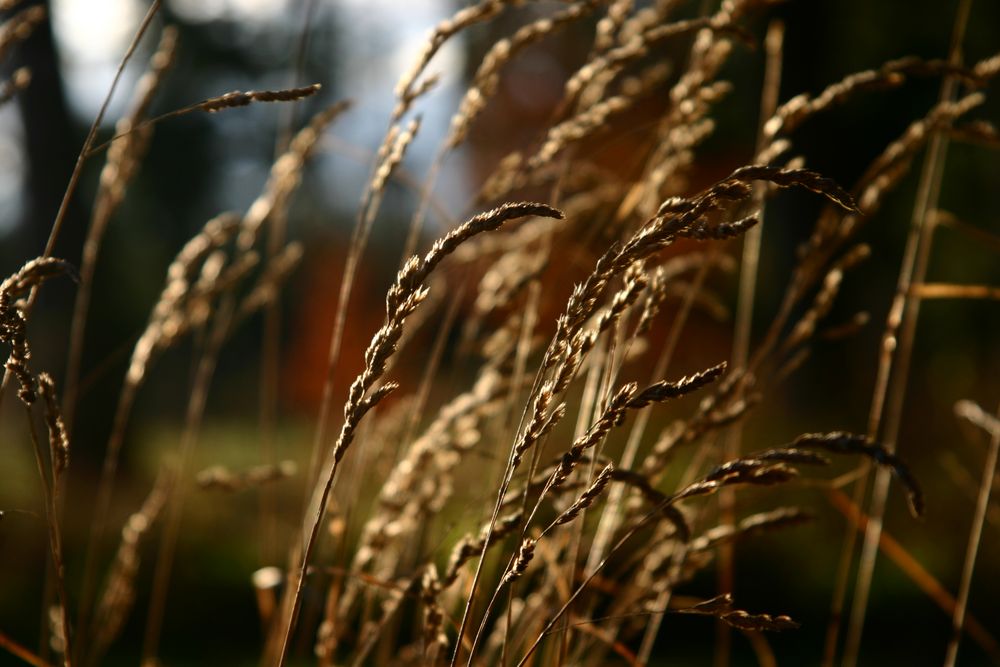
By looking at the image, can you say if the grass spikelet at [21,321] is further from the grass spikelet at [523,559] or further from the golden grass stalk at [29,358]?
the grass spikelet at [523,559]

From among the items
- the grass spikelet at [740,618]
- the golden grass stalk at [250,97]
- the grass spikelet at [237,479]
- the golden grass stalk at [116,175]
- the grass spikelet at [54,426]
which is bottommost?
the grass spikelet at [740,618]

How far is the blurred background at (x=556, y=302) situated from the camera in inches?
183

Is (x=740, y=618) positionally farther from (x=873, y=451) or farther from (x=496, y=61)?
(x=496, y=61)

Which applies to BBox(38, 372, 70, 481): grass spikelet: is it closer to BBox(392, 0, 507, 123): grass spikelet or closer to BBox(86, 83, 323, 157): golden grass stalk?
BBox(86, 83, 323, 157): golden grass stalk

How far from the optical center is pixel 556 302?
27.1ft

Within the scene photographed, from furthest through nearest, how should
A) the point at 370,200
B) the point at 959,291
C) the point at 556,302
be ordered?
the point at 556,302 → the point at 959,291 → the point at 370,200

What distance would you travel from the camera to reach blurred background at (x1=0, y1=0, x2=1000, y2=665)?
466 cm

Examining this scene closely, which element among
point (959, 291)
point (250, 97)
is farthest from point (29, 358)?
point (959, 291)

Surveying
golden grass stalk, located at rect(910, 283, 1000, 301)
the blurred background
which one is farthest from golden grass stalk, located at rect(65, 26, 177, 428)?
golden grass stalk, located at rect(910, 283, 1000, 301)

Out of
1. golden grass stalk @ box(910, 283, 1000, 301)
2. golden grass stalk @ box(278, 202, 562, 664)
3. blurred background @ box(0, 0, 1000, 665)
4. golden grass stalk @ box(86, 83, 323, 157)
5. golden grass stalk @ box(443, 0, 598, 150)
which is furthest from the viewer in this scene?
blurred background @ box(0, 0, 1000, 665)

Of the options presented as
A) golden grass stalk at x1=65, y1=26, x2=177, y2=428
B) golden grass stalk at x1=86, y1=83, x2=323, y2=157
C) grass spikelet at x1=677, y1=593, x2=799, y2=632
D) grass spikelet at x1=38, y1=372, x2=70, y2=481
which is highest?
golden grass stalk at x1=65, y1=26, x2=177, y2=428

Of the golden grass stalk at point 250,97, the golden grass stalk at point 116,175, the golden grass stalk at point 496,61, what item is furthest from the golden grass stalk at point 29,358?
the golden grass stalk at point 116,175

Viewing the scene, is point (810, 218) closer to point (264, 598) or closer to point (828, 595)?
point (828, 595)

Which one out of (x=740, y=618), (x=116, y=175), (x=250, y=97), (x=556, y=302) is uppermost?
(x=556, y=302)
